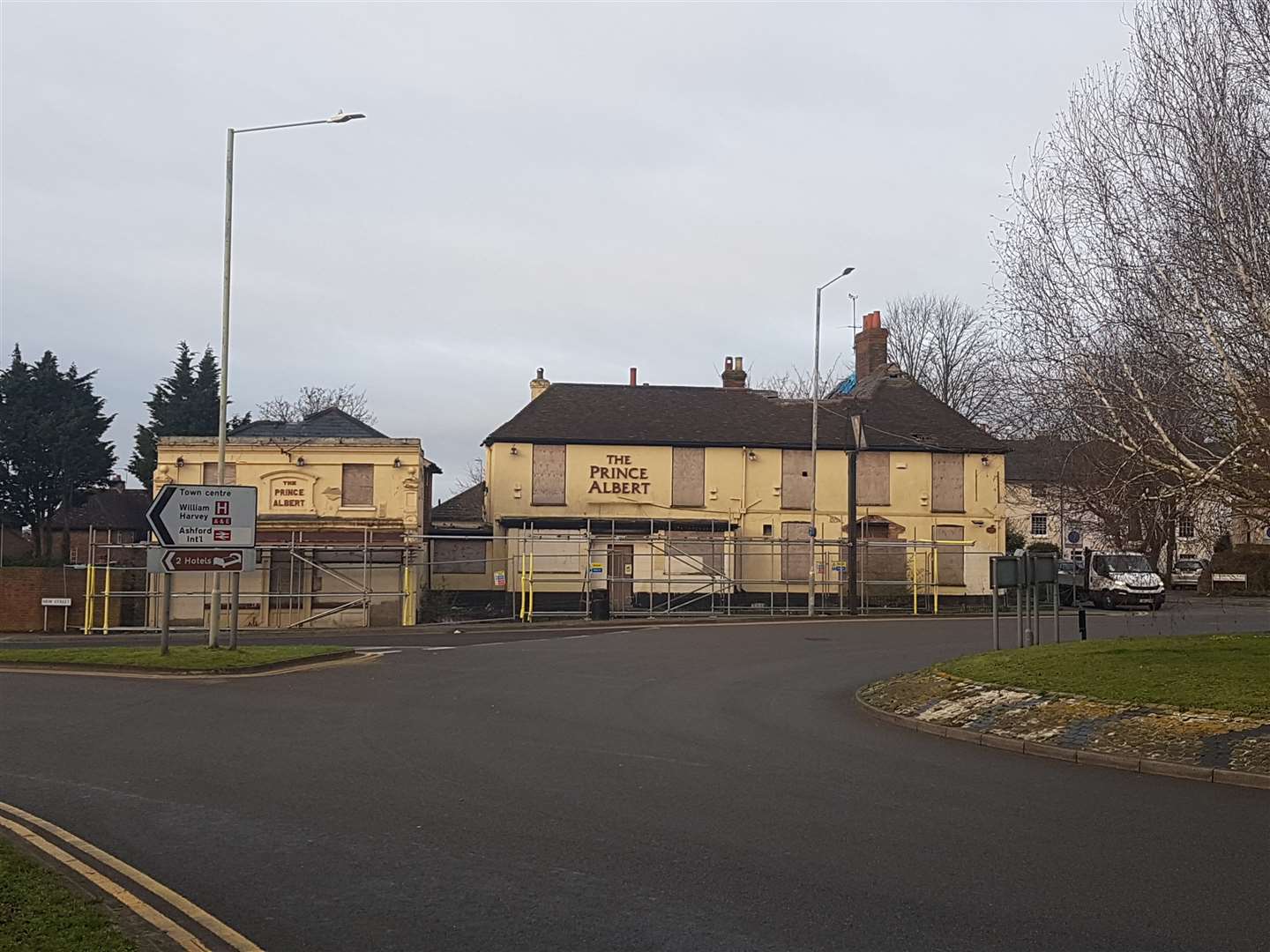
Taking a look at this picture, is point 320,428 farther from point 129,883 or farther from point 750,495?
point 129,883

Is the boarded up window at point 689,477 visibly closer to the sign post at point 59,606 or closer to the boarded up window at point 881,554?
Answer: the boarded up window at point 881,554

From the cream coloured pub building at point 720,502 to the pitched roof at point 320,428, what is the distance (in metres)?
4.68

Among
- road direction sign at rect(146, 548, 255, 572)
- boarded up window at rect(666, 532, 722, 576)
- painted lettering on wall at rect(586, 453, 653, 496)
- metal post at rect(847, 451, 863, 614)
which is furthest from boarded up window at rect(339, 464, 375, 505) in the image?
road direction sign at rect(146, 548, 255, 572)

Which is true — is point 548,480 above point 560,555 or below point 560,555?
above

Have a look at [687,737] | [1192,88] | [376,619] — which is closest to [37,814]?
[687,737]

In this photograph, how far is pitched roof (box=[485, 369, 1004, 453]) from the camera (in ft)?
148

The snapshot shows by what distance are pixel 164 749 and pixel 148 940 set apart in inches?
273

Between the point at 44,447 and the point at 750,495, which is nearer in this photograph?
the point at 750,495

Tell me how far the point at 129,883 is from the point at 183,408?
57318 millimetres

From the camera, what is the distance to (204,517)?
71.3 feet

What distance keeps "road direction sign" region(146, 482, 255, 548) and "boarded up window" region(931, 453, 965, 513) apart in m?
30.2

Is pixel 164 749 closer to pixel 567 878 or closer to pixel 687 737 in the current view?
pixel 687 737

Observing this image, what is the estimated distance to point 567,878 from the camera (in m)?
7.53

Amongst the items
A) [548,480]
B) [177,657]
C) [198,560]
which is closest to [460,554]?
[548,480]
